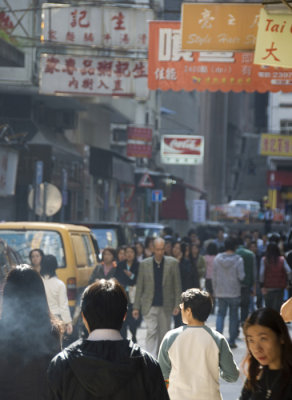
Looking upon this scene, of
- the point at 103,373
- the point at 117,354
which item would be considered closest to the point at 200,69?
the point at 117,354

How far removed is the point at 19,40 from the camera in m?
24.4

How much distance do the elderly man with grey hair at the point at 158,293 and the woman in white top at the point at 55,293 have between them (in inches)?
78.9

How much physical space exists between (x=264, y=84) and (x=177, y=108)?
168 feet

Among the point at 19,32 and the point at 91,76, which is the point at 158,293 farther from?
the point at 19,32

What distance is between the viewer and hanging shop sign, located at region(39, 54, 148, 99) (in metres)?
19.7

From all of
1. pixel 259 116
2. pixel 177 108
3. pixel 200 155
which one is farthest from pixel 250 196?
pixel 200 155

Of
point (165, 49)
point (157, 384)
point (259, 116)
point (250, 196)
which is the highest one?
point (165, 49)

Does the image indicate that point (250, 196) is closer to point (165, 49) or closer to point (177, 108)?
point (177, 108)

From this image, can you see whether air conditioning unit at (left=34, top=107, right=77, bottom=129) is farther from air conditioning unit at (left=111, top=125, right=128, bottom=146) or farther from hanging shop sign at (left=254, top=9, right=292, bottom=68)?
hanging shop sign at (left=254, top=9, right=292, bottom=68)

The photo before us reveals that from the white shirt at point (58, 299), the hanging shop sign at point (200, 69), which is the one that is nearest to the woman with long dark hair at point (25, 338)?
the white shirt at point (58, 299)

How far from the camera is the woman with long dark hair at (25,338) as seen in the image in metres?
5.30

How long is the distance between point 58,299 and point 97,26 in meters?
10.1

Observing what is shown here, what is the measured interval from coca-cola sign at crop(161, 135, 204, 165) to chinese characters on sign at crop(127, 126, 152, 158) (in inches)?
162

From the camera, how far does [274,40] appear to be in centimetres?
1093
